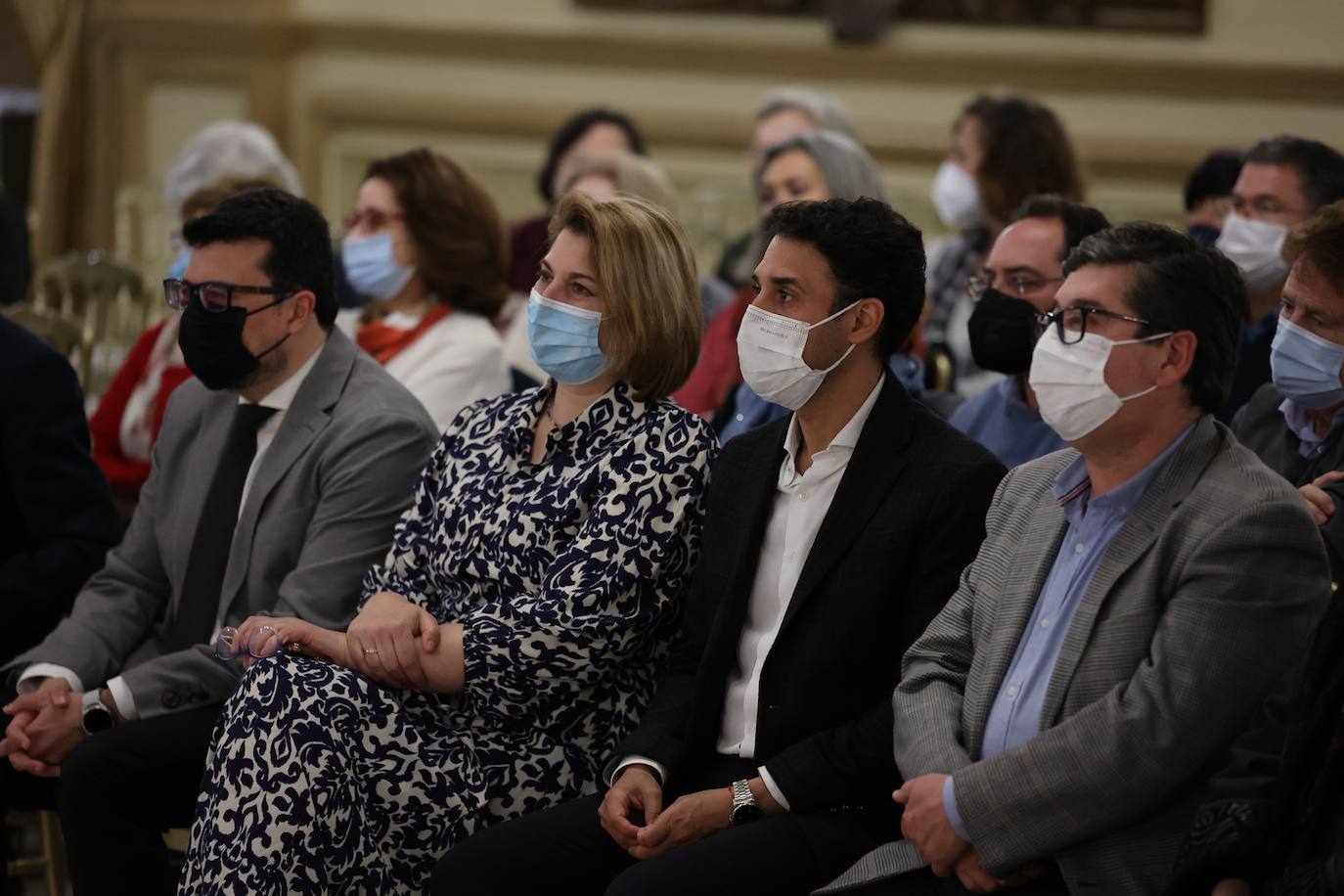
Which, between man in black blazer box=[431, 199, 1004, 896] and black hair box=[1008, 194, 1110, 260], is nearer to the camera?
man in black blazer box=[431, 199, 1004, 896]

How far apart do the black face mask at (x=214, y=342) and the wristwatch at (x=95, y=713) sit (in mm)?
627

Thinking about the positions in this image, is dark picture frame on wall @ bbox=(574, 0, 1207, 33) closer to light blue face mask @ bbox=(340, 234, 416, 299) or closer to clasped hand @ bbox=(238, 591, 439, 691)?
light blue face mask @ bbox=(340, 234, 416, 299)

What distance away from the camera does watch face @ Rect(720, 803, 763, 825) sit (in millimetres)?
2467

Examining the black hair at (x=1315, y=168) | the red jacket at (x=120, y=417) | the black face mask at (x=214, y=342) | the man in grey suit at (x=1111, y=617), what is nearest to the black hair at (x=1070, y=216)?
the black hair at (x=1315, y=168)

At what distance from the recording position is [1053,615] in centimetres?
224

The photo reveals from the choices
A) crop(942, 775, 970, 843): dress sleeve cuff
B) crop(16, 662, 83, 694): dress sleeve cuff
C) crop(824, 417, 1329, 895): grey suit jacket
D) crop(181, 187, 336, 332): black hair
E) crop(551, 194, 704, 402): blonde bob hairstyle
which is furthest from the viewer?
crop(181, 187, 336, 332): black hair

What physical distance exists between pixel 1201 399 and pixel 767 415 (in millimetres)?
1417

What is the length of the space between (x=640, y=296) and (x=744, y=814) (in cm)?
92

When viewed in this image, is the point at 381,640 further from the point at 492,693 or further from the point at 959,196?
the point at 959,196

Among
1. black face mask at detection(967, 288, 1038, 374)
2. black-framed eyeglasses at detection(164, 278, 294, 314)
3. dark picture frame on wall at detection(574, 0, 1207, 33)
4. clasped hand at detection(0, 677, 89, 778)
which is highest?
dark picture frame on wall at detection(574, 0, 1207, 33)

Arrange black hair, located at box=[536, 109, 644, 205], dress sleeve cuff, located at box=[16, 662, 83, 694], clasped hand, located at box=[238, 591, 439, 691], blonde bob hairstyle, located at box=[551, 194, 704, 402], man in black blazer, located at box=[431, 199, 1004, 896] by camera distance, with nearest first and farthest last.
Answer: man in black blazer, located at box=[431, 199, 1004, 896] → clasped hand, located at box=[238, 591, 439, 691] → blonde bob hairstyle, located at box=[551, 194, 704, 402] → dress sleeve cuff, located at box=[16, 662, 83, 694] → black hair, located at box=[536, 109, 644, 205]

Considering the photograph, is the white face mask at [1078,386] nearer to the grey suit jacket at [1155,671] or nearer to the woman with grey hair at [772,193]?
the grey suit jacket at [1155,671]

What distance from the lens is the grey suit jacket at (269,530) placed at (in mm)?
3004

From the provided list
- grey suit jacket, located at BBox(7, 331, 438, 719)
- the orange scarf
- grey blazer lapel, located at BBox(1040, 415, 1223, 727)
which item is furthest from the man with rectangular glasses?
the orange scarf
